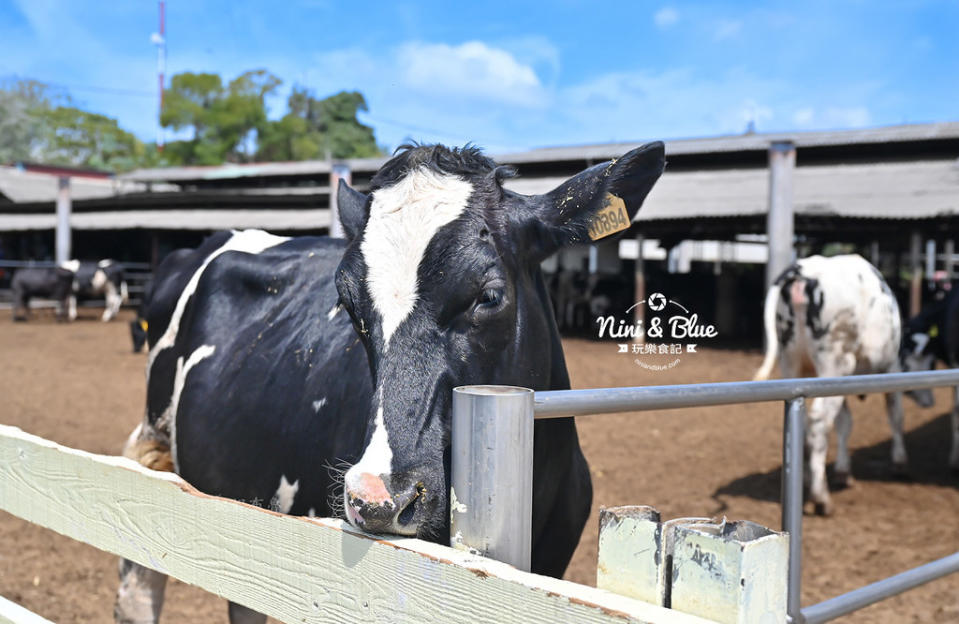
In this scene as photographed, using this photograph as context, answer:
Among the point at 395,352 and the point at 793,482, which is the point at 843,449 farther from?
the point at 395,352

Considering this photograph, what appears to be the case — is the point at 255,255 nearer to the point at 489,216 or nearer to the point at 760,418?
the point at 489,216

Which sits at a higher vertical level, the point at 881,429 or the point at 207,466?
the point at 207,466

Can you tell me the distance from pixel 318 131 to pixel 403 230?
58.3 m

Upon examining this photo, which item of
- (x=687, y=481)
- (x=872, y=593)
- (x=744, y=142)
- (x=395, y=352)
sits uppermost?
(x=744, y=142)

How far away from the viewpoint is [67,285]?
1958 centimetres

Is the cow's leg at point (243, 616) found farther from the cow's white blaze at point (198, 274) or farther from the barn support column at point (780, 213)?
the barn support column at point (780, 213)

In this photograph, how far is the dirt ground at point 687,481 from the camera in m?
3.98

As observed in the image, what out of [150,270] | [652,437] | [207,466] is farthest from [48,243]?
[207,466]

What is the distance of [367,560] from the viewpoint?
3.84ft

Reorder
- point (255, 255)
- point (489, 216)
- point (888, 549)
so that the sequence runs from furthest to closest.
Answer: point (888, 549) < point (255, 255) < point (489, 216)

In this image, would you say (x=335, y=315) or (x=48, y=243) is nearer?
(x=335, y=315)

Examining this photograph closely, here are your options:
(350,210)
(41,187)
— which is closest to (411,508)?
(350,210)

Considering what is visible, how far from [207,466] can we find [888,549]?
3891 mm

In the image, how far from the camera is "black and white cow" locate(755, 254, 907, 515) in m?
5.81
